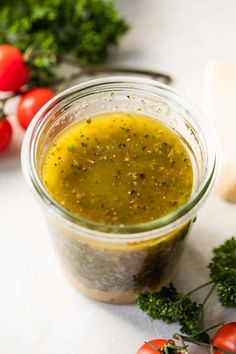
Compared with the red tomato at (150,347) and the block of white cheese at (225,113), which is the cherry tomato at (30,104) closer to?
the block of white cheese at (225,113)

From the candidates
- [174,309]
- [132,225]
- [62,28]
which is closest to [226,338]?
[174,309]

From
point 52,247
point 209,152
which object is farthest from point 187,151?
point 52,247

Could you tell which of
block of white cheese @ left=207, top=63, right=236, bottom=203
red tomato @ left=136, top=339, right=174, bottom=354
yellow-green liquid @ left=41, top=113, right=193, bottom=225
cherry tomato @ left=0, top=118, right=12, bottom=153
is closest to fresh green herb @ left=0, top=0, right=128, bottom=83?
cherry tomato @ left=0, top=118, right=12, bottom=153

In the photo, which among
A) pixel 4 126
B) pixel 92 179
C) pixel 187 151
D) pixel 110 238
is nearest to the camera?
pixel 110 238

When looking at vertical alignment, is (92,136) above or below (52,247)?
above

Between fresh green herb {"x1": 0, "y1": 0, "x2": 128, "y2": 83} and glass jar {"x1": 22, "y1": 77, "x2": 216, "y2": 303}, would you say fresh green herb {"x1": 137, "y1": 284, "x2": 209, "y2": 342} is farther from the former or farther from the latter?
fresh green herb {"x1": 0, "y1": 0, "x2": 128, "y2": 83}

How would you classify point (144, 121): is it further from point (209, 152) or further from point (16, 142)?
point (16, 142)

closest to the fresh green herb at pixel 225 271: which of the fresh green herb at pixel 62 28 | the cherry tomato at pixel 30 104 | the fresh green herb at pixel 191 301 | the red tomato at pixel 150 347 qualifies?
the fresh green herb at pixel 191 301
